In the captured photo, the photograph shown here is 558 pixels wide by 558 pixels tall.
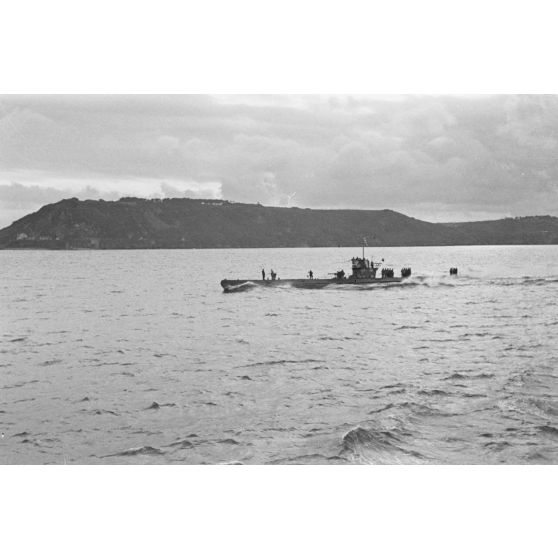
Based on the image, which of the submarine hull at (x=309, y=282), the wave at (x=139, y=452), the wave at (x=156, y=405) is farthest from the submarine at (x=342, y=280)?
the wave at (x=139, y=452)

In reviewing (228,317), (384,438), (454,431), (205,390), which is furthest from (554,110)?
(228,317)

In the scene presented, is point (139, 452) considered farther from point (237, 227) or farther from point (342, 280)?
point (342, 280)

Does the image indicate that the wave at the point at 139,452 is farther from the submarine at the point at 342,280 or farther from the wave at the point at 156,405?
the submarine at the point at 342,280

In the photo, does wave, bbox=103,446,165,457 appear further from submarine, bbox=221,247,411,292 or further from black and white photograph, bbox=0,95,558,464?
submarine, bbox=221,247,411,292

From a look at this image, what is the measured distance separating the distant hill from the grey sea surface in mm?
1300

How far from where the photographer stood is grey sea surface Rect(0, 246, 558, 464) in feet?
27.7

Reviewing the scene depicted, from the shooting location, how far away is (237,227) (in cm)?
1376

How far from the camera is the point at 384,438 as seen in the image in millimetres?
8578

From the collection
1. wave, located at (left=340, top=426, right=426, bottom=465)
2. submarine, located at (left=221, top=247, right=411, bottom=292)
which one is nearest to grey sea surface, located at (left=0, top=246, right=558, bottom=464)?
wave, located at (left=340, top=426, right=426, bottom=465)

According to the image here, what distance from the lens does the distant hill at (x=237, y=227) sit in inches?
Result: 461
